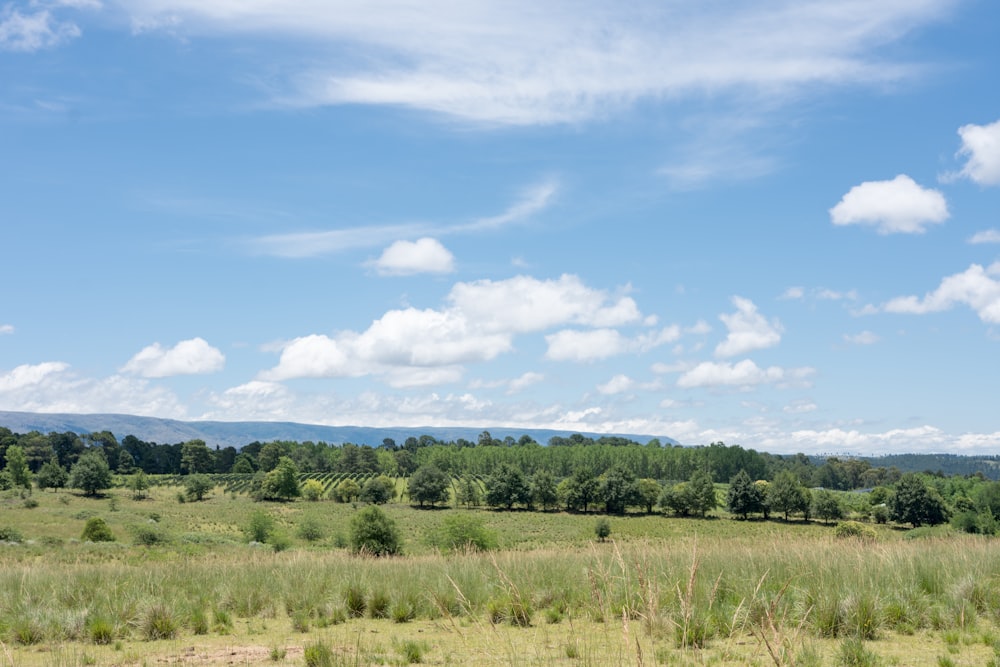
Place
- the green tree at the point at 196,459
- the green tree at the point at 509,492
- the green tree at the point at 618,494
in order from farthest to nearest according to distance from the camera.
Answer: the green tree at the point at 196,459
the green tree at the point at 509,492
the green tree at the point at 618,494

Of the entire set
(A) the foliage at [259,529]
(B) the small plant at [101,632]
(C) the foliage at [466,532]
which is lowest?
(A) the foliage at [259,529]

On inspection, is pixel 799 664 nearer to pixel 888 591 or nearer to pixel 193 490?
pixel 888 591

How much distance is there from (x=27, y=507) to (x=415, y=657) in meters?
83.4

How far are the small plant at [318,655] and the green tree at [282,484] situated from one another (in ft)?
401

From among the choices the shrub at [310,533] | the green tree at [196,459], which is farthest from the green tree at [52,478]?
the shrub at [310,533]

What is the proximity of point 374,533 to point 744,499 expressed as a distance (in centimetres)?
8610

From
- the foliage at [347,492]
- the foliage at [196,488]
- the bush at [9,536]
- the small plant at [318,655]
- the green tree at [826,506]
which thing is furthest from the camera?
the foliage at [347,492]

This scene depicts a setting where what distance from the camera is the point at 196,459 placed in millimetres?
176250

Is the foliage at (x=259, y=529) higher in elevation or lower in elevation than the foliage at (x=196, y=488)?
higher

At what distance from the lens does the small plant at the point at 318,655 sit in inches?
263

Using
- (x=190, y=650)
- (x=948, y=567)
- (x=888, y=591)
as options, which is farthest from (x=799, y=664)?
(x=190, y=650)

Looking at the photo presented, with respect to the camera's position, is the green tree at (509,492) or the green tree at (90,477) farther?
the green tree at (509,492)

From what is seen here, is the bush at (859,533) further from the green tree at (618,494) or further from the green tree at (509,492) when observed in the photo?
the green tree at (509,492)

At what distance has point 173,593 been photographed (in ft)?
38.1
